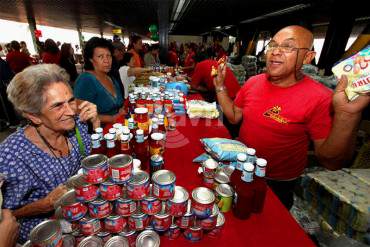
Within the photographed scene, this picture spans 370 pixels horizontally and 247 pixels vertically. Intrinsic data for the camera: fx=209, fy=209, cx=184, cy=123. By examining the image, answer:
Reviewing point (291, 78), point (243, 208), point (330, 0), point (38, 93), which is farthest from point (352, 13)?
point (38, 93)

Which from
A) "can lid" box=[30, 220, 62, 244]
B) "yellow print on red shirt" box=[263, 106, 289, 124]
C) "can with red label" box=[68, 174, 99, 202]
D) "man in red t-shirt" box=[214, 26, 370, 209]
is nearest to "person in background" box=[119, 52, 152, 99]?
"man in red t-shirt" box=[214, 26, 370, 209]

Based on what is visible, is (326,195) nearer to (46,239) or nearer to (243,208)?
(243,208)

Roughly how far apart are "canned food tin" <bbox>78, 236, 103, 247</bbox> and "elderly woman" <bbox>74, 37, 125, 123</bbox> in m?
1.98

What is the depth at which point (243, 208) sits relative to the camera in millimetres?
1287

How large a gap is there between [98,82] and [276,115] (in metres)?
2.36


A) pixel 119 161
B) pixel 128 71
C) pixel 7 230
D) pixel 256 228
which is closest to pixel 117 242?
pixel 119 161

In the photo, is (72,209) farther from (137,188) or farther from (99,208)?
(137,188)

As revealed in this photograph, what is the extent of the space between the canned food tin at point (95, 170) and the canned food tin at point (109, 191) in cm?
4

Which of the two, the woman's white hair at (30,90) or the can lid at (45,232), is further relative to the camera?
the woman's white hair at (30,90)

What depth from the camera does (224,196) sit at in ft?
4.32

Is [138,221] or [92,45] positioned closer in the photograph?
[138,221]

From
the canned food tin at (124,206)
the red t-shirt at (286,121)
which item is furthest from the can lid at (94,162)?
the red t-shirt at (286,121)

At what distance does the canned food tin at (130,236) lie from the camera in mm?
1108

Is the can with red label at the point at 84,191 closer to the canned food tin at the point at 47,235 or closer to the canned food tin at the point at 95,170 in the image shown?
the canned food tin at the point at 95,170
